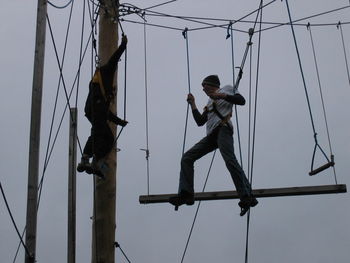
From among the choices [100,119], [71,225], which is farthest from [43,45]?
[71,225]

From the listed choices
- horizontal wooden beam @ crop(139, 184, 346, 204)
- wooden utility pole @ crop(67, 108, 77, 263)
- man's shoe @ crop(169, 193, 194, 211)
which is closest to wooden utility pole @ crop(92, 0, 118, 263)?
wooden utility pole @ crop(67, 108, 77, 263)

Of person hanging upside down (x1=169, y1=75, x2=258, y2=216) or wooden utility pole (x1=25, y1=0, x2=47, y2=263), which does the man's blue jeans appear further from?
wooden utility pole (x1=25, y1=0, x2=47, y2=263)

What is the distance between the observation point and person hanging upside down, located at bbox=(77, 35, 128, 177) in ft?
23.1

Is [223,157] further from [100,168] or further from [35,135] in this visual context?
[35,135]

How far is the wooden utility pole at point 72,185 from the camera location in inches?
267

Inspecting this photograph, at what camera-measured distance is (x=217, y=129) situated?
732 centimetres

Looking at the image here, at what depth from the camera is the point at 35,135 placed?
5.80 metres

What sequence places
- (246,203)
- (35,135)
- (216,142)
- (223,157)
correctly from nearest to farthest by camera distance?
(35,135), (246,203), (223,157), (216,142)

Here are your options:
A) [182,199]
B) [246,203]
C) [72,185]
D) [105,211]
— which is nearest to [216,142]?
[182,199]

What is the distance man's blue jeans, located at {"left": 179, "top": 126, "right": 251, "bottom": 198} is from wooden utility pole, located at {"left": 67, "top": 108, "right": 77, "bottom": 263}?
1068 mm

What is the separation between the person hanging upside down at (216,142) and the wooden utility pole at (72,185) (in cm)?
98

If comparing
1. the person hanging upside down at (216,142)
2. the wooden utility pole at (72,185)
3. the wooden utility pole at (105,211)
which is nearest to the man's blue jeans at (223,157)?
the person hanging upside down at (216,142)

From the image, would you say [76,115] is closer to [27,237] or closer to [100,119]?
[100,119]

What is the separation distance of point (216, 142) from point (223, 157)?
351mm
